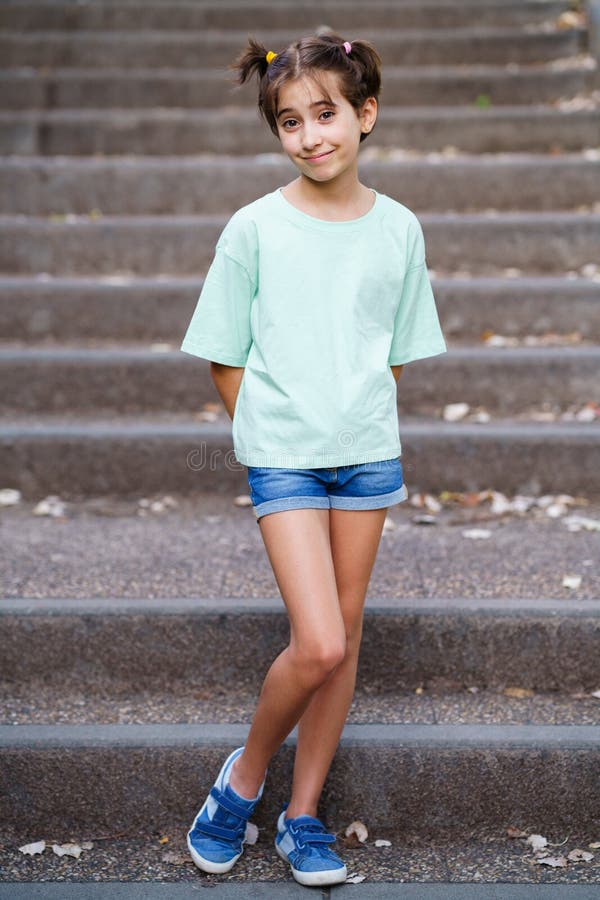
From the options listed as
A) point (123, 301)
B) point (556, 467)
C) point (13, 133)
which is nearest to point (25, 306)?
point (123, 301)

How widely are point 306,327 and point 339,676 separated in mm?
862

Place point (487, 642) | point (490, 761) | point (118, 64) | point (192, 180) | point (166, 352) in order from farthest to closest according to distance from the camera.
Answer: point (118, 64)
point (192, 180)
point (166, 352)
point (487, 642)
point (490, 761)

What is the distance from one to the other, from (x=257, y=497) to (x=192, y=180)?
3246mm

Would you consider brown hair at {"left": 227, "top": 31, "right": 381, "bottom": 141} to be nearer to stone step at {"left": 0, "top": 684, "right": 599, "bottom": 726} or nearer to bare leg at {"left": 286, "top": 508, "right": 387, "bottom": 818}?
bare leg at {"left": 286, "top": 508, "right": 387, "bottom": 818}

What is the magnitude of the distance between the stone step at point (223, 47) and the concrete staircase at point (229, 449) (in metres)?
0.02

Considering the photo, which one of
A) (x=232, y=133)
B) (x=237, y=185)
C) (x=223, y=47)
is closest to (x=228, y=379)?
(x=237, y=185)

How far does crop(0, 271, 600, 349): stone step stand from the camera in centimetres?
454

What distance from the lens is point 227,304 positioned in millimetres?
2393

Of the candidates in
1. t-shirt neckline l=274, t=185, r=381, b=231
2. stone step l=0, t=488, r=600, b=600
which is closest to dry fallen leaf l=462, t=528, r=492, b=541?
stone step l=0, t=488, r=600, b=600

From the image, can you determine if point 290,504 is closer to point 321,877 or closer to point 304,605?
point 304,605

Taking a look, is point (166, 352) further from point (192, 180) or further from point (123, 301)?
point (192, 180)

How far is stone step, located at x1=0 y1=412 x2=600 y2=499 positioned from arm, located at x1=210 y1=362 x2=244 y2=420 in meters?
1.41

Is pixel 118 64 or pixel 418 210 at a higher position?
pixel 118 64

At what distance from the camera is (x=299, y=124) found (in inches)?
90.4
